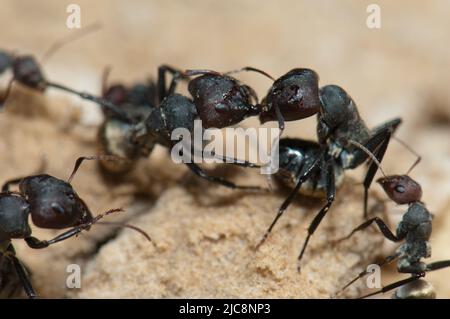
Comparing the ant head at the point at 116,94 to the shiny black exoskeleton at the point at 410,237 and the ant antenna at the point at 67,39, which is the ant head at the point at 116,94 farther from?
the shiny black exoskeleton at the point at 410,237

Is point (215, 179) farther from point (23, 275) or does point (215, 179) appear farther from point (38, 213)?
point (23, 275)

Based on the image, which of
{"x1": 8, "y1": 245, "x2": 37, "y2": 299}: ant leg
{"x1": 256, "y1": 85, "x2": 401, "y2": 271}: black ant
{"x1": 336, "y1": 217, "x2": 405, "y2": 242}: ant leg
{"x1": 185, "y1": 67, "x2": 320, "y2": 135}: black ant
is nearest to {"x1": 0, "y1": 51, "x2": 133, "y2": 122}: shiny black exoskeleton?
{"x1": 185, "y1": 67, "x2": 320, "y2": 135}: black ant

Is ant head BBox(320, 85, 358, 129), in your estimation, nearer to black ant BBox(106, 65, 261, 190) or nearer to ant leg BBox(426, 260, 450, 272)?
black ant BBox(106, 65, 261, 190)

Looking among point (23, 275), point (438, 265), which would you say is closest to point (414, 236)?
point (438, 265)

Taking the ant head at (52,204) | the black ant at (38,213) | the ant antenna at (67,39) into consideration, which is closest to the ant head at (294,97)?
the black ant at (38,213)

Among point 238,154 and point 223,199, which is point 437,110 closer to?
point 238,154
